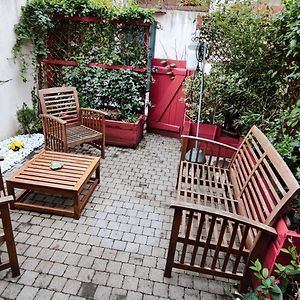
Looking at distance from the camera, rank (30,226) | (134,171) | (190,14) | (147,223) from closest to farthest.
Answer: (30,226) → (147,223) → (134,171) → (190,14)

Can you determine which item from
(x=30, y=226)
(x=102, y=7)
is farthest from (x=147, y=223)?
(x=102, y=7)

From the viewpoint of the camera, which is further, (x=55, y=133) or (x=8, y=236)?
(x=55, y=133)

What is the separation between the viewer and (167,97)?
183 inches

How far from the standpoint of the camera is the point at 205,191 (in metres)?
2.41

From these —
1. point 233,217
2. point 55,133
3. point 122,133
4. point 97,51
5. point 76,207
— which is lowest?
point 76,207

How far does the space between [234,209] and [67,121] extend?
2.56 metres

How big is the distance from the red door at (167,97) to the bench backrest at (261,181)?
7.25 ft

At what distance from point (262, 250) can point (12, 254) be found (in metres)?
1.66

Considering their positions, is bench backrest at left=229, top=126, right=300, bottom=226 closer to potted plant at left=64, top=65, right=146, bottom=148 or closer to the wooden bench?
the wooden bench

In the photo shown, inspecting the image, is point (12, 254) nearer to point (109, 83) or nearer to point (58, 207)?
point (58, 207)

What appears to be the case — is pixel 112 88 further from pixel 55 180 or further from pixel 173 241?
pixel 173 241

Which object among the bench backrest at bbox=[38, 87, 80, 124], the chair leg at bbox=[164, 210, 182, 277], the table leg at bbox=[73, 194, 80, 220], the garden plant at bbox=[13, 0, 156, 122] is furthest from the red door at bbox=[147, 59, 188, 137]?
the chair leg at bbox=[164, 210, 182, 277]

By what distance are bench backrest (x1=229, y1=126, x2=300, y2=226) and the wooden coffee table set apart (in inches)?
56.0

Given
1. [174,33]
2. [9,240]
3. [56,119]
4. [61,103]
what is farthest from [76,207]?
[174,33]
